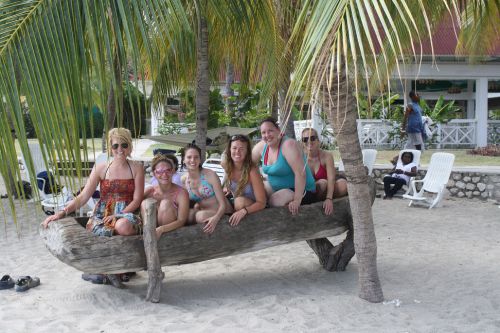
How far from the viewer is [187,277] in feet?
19.4

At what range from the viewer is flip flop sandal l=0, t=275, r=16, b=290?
5.55 m

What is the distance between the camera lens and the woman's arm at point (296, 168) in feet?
17.6

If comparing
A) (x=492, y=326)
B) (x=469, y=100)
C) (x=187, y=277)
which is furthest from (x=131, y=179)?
(x=469, y=100)

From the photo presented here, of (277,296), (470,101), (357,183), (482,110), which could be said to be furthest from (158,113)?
(357,183)

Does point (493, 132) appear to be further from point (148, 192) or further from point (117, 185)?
point (117, 185)

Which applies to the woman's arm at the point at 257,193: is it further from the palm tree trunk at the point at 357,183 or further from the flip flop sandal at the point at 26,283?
the flip flop sandal at the point at 26,283

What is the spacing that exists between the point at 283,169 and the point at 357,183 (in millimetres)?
938

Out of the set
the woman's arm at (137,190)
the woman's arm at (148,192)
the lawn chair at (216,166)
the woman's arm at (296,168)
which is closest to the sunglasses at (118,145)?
the woman's arm at (137,190)

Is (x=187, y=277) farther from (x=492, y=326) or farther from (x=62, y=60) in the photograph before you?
(x=62, y=60)

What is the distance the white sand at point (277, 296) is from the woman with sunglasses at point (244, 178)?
0.83 m

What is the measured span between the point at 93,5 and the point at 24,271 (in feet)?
14.4

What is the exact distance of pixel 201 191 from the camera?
5297mm

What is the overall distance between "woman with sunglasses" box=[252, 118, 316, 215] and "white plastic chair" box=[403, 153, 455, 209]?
16.0 feet

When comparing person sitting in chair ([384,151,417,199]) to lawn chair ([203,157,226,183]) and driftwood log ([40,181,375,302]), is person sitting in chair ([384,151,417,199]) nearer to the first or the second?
lawn chair ([203,157,226,183])
